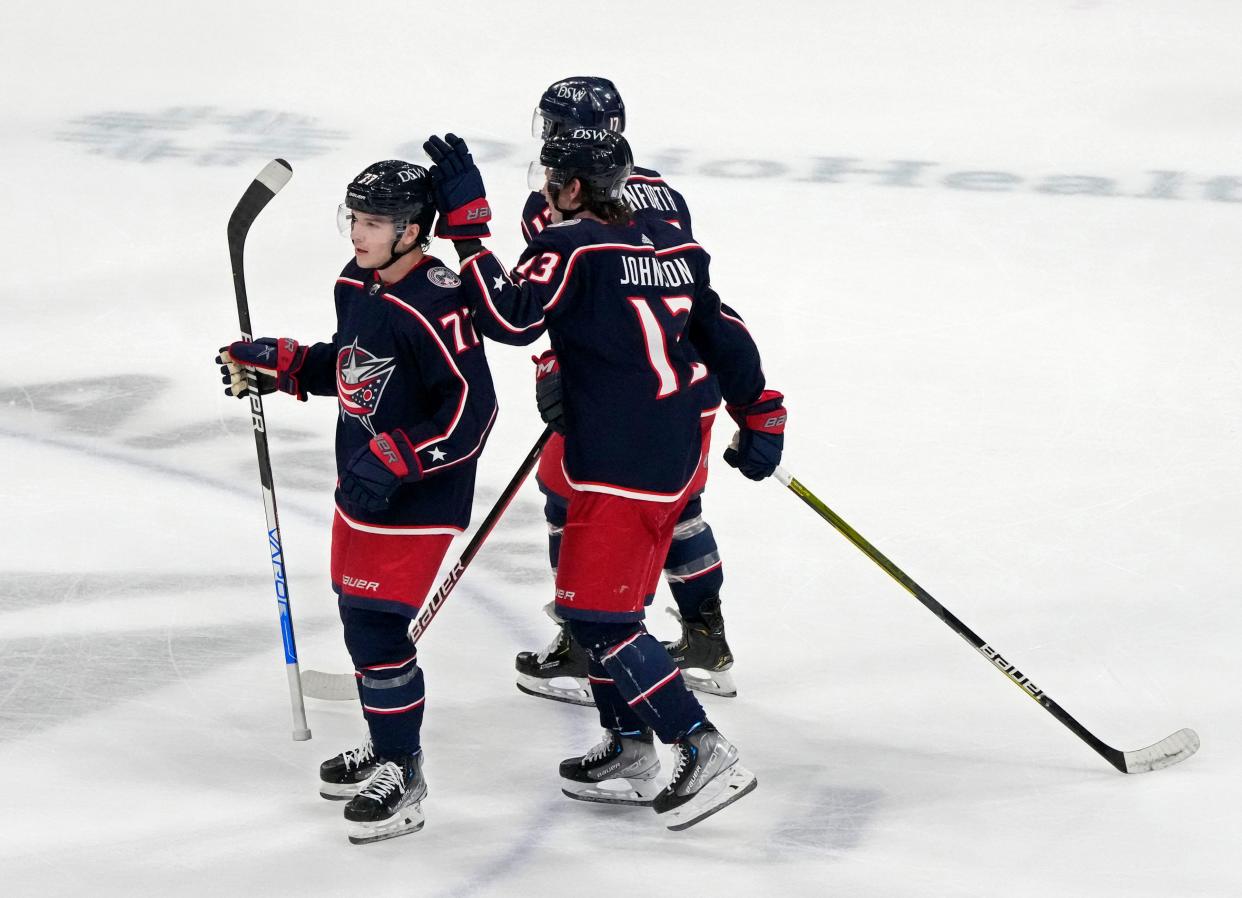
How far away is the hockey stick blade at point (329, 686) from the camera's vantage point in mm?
3840

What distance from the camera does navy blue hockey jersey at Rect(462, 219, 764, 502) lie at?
3.14m

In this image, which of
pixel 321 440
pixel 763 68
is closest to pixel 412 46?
pixel 763 68

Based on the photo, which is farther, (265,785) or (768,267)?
(768,267)

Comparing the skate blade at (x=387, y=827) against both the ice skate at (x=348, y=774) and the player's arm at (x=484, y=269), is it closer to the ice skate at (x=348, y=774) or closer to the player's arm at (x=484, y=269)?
the ice skate at (x=348, y=774)

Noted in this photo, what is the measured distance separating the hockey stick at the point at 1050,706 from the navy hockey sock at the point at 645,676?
0.49 m

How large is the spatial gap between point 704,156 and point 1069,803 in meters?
4.62

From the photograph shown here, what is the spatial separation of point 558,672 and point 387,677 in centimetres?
75

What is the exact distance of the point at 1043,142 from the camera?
7.71 m

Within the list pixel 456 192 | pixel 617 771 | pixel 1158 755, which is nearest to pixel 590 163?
pixel 456 192

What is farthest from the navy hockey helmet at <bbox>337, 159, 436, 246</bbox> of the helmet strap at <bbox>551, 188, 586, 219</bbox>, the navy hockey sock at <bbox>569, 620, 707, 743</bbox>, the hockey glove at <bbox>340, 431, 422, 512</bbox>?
the navy hockey sock at <bbox>569, 620, 707, 743</bbox>

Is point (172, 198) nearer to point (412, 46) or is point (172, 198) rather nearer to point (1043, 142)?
point (412, 46)

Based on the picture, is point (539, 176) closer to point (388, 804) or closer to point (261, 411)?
point (261, 411)

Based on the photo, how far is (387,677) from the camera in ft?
10.8

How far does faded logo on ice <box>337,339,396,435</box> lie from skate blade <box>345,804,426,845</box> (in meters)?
0.71
